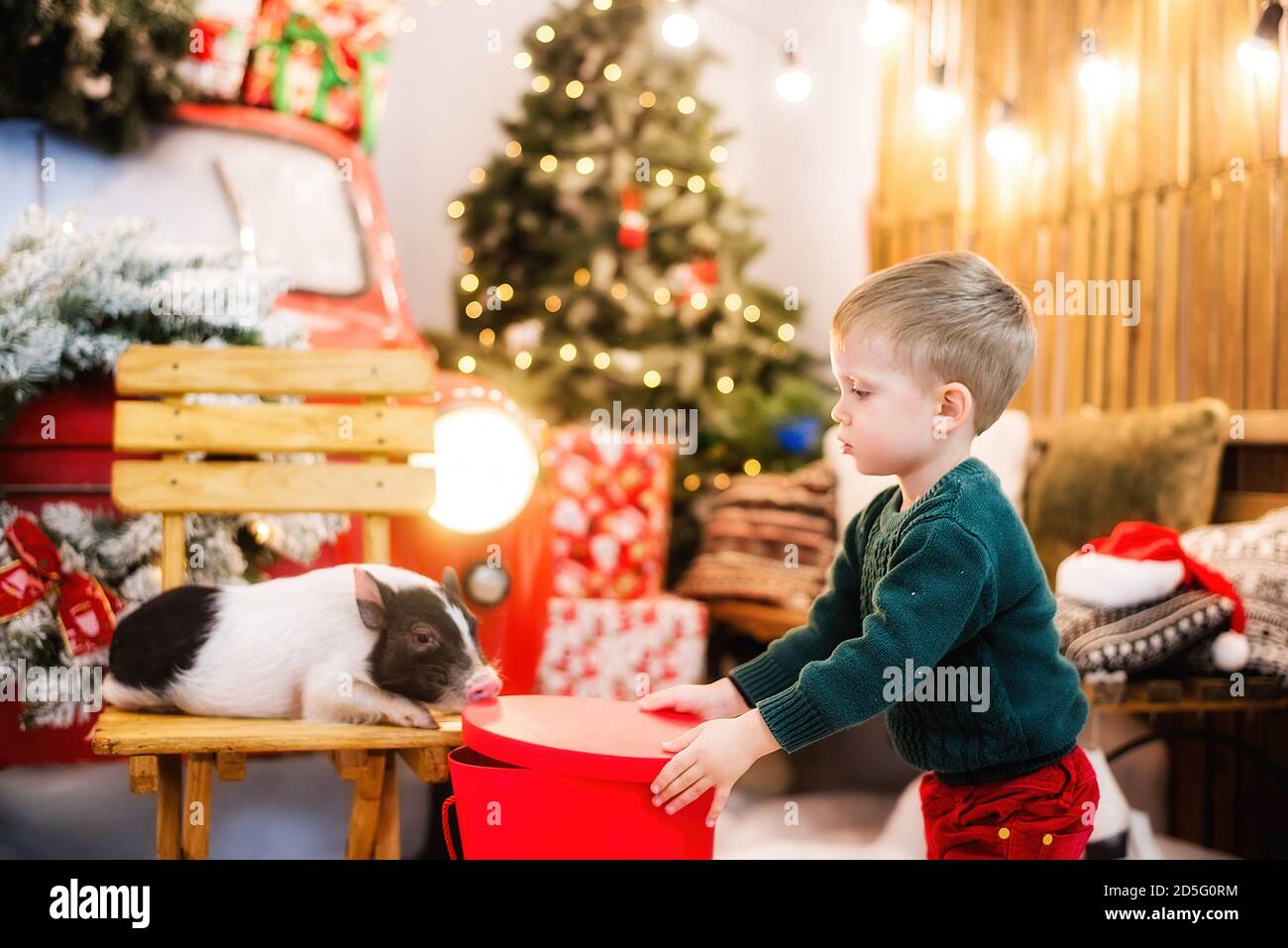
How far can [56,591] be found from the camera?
1.59 meters

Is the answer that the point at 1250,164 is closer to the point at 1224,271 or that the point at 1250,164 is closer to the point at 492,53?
the point at 1224,271

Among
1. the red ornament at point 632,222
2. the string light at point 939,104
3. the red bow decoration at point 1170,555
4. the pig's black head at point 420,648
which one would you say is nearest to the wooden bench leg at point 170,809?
the pig's black head at point 420,648

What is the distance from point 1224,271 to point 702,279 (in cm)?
166

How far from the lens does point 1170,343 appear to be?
2.65m

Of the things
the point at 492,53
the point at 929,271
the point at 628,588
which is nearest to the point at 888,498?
the point at 929,271

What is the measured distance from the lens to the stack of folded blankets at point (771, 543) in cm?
285

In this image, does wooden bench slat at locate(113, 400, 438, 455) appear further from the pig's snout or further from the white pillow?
the white pillow

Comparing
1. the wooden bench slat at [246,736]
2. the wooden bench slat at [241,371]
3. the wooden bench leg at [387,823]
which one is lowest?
the wooden bench leg at [387,823]

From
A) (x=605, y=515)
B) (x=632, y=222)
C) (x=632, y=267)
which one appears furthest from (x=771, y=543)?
(x=632, y=222)

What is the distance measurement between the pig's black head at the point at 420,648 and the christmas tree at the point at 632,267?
2020mm

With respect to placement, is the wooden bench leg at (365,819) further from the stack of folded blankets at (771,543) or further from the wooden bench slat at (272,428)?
the stack of folded blankets at (771,543)

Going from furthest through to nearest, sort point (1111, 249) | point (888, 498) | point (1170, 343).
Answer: point (1111, 249) → point (1170, 343) → point (888, 498)

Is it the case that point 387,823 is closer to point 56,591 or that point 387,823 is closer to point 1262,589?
point 56,591

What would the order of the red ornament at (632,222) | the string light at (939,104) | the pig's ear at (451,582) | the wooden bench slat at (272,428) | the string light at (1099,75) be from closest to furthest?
1. the pig's ear at (451,582)
2. the wooden bench slat at (272,428)
3. the string light at (1099,75)
4. the string light at (939,104)
5. the red ornament at (632,222)
